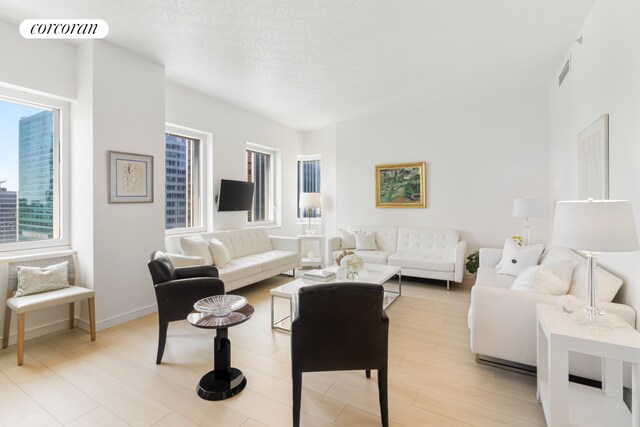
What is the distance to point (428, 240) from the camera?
5.12 meters

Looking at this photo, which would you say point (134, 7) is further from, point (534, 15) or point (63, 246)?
point (534, 15)

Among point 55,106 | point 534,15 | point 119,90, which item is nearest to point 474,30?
point 534,15

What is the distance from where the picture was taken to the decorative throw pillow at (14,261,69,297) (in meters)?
2.71

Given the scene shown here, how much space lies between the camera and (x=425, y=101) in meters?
4.95

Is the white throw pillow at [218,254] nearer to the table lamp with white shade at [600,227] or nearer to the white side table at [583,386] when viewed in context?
the white side table at [583,386]

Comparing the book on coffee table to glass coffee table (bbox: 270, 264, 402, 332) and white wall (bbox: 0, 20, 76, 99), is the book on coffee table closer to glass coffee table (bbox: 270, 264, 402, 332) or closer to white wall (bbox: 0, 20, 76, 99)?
glass coffee table (bbox: 270, 264, 402, 332)

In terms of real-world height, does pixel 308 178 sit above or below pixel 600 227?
above

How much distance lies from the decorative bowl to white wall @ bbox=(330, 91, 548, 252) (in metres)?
4.02

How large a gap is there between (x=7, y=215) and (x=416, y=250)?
521 centimetres

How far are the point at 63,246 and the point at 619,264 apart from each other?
4955mm

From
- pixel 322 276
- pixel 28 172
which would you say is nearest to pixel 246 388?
pixel 322 276

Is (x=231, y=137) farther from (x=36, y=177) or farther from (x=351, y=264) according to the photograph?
(x=351, y=264)

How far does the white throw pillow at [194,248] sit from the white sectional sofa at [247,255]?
0.07m

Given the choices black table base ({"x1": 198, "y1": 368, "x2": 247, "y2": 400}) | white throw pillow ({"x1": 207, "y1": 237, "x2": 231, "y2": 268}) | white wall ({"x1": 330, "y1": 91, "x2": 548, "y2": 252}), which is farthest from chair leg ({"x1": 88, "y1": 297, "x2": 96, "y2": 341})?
white wall ({"x1": 330, "y1": 91, "x2": 548, "y2": 252})
